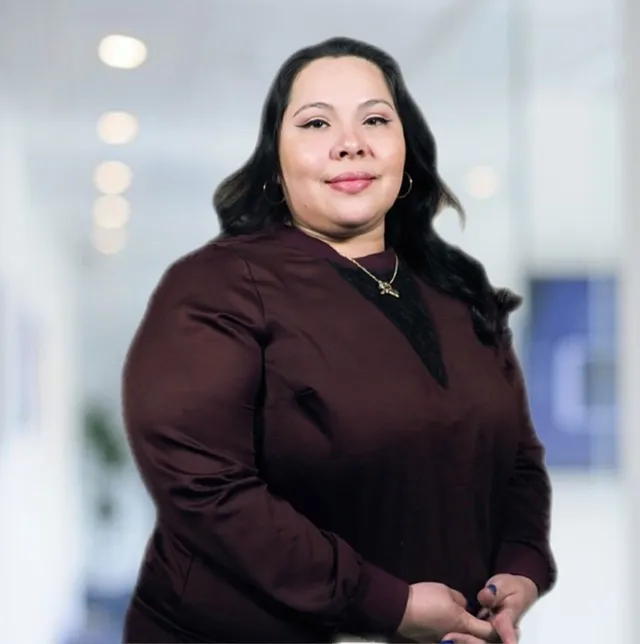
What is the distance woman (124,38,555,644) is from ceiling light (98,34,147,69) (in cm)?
30

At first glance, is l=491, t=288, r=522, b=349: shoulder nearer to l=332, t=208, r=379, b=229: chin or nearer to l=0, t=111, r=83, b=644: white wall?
l=332, t=208, r=379, b=229: chin

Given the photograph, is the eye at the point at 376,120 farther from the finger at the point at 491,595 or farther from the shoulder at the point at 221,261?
the finger at the point at 491,595

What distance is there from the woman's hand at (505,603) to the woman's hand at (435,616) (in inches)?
1.6

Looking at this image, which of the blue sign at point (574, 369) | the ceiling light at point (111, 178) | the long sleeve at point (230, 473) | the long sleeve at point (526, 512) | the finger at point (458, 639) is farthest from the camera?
the blue sign at point (574, 369)

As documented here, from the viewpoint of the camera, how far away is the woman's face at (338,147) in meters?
1.72

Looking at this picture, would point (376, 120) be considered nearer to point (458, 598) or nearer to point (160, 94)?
point (160, 94)

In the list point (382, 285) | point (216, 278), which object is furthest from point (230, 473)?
point (382, 285)

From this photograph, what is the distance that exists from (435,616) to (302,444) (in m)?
0.34

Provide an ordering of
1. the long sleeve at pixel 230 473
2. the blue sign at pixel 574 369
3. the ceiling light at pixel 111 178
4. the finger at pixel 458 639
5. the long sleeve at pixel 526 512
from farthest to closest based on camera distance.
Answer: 1. the blue sign at pixel 574 369
2. the ceiling light at pixel 111 178
3. the long sleeve at pixel 526 512
4. the finger at pixel 458 639
5. the long sleeve at pixel 230 473

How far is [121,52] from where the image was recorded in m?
1.95

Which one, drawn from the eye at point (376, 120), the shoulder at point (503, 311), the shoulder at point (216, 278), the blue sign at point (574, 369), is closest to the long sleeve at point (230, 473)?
the shoulder at point (216, 278)

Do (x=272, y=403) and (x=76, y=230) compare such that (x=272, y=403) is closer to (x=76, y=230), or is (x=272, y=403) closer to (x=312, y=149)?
(x=312, y=149)

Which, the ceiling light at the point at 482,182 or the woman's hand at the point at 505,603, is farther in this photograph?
the ceiling light at the point at 482,182

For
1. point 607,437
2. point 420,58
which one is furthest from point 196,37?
point 607,437
